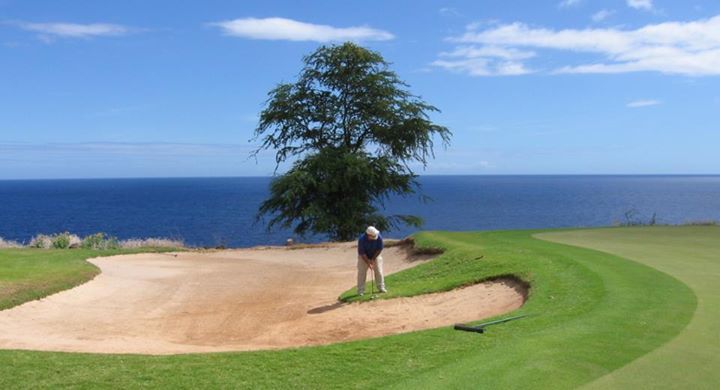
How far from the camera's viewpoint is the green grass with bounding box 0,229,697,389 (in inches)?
307

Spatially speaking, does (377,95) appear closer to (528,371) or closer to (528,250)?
(528,250)

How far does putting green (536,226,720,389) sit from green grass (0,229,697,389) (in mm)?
203

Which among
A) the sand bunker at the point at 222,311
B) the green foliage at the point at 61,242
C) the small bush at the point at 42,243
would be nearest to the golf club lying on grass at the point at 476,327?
the sand bunker at the point at 222,311

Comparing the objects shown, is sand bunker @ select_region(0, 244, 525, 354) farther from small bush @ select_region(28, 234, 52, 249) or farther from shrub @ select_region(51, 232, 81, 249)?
small bush @ select_region(28, 234, 52, 249)

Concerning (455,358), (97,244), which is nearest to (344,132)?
(97,244)

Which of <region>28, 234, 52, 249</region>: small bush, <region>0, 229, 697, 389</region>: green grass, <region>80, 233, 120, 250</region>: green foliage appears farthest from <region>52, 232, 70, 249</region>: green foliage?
<region>0, 229, 697, 389</region>: green grass

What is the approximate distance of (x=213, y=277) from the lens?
21.3 m

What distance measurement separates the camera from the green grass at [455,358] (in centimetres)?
780

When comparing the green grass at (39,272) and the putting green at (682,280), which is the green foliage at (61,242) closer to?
the green grass at (39,272)

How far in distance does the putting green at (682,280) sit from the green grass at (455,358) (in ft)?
0.67

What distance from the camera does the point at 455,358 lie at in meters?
8.59

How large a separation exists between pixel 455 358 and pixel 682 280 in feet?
21.5

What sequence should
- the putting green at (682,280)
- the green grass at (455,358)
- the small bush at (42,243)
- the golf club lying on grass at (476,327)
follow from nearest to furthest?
1. the putting green at (682,280)
2. the green grass at (455,358)
3. the golf club lying on grass at (476,327)
4. the small bush at (42,243)

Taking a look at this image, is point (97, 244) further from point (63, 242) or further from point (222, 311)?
point (222, 311)
